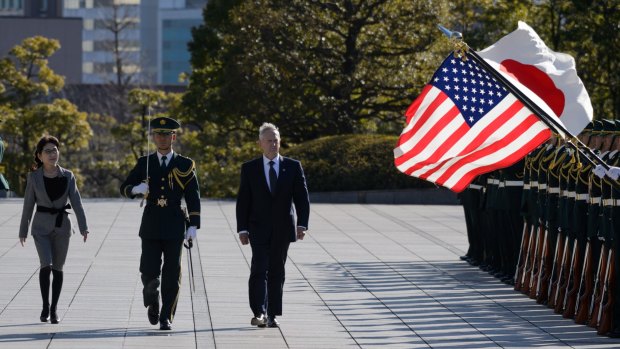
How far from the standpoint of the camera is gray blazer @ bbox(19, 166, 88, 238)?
38.4ft

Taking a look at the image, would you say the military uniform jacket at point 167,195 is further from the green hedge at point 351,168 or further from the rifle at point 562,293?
the green hedge at point 351,168

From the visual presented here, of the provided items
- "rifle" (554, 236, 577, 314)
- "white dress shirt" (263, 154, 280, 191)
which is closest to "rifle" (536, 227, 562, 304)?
"rifle" (554, 236, 577, 314)

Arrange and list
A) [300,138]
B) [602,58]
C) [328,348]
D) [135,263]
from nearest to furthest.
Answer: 1. [328,348]
2. [135,263]
3. [602,58]
4. [300,138]

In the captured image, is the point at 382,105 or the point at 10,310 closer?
the point at 10,310

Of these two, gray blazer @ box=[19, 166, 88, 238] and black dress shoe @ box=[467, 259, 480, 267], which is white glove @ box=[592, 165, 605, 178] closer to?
gray blazer @ box=[19, 166, 88, 238]

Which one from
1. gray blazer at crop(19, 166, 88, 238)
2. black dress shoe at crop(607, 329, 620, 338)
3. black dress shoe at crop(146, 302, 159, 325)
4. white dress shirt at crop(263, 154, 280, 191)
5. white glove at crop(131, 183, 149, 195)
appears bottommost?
black dress shoe at crop(607, 329, 620, 338)

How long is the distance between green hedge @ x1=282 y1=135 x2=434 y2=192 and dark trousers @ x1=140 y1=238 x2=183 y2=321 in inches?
724

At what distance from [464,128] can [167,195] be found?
262 cm

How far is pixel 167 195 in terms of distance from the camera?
11477 mm

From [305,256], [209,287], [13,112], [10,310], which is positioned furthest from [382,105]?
[10,310]

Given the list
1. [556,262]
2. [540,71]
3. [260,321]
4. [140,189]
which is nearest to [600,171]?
[540,71]

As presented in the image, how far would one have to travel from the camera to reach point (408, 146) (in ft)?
40.1

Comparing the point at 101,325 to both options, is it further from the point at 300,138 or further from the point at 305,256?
the point at 300,138

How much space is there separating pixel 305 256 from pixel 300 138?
17.8 m
